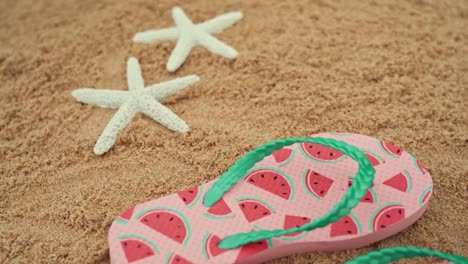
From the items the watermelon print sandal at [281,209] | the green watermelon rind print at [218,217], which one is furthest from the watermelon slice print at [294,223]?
the green watermelon rind print at [218,217]

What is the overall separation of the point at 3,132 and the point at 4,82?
0.80 ft

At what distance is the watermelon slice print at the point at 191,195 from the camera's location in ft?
3.68

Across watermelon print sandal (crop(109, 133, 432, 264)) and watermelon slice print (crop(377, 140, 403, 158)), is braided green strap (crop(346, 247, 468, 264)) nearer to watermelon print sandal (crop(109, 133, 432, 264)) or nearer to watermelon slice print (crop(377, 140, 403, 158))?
watermelon print sandal (crop(109, 133, 432, 264))

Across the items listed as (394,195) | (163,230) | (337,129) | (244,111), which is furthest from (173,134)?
(394,195)

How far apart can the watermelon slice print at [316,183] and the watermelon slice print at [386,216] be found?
0.13 meters

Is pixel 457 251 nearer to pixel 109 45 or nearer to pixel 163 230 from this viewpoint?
pixel 163 230

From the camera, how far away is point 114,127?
1348mm

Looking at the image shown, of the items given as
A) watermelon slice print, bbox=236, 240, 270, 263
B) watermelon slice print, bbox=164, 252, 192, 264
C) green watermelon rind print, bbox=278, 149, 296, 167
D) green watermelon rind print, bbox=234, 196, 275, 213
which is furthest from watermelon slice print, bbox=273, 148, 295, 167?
watermelon slice print, bbox=164, 252, 192, 264

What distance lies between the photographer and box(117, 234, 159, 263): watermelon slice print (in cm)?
102

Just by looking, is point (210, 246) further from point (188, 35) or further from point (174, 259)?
point (188, 35)

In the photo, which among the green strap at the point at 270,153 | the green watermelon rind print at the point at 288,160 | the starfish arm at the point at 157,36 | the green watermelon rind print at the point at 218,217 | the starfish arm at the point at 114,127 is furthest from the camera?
the starfish arm at the point at 157,36

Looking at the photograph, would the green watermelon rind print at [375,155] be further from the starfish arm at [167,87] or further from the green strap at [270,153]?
the starfish arm at [167,87]

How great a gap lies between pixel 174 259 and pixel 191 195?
0.18 meters

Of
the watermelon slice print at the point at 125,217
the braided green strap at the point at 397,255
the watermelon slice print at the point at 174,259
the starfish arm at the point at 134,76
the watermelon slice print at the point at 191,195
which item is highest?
the starfish arm at the point at 134,76
